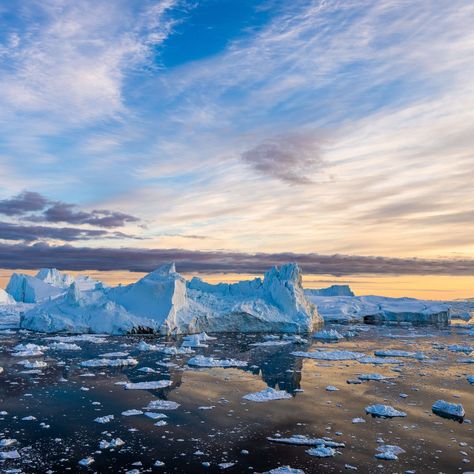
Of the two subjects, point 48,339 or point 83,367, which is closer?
point 83,367

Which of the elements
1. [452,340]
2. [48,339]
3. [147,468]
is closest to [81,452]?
[147,468]

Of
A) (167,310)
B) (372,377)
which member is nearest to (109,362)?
(372,377)

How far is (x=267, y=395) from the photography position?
1238 cm

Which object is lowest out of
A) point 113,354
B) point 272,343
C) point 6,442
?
point 272,343

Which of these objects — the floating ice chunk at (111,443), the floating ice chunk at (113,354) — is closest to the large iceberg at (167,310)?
the floating ice chunk at (113,354)

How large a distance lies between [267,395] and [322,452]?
167 inches

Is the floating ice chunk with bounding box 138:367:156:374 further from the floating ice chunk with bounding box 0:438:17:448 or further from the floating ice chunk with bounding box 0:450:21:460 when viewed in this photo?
the floating ice chunk with bounding box 0:450:21:460

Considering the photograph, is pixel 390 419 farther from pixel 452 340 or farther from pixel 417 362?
pixel 452 340

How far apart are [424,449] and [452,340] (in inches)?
798

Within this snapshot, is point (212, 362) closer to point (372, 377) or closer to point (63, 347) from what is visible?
point (372, 377)

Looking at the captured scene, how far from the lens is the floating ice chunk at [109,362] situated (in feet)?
54.6

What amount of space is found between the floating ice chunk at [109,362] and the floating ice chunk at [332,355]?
7.26 meters

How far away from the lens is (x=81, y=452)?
814cm

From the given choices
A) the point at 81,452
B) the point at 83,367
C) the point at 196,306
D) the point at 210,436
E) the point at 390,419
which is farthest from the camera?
the point at 196,306
